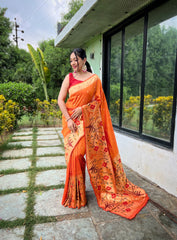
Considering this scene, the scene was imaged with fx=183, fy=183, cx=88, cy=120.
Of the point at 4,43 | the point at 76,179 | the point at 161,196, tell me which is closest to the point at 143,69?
the point at 161,196

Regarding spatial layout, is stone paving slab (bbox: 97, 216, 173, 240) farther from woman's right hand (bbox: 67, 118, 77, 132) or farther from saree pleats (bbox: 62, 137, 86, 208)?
woman's right hand (bbox: 67, 118, 77, 132)

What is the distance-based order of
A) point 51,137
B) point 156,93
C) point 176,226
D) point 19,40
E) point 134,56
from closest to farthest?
point 176,226, point 156,93, point 134,56, point 51,137, point 19,40

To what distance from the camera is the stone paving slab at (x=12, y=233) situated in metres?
1.57

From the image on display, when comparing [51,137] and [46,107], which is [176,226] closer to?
[51,137]

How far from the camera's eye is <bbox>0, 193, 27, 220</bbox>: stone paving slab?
6.12 ft

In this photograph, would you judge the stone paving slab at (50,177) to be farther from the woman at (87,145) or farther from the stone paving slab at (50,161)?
the woman at (87,145)

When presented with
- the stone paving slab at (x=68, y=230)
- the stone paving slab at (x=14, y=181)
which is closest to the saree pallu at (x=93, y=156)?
the stone paving slab at (x=68, y=230)

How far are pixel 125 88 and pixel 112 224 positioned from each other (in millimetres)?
2645

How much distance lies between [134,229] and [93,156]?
81 centimetres

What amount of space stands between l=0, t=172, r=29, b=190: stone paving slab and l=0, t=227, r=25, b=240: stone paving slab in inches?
35.0

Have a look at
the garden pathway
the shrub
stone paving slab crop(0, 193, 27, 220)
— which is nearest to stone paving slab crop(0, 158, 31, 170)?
the garden pathway

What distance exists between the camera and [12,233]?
1622 mm

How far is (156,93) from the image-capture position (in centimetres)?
319

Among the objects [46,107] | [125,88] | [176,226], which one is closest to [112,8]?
[125,88]
